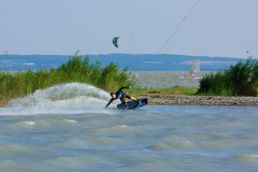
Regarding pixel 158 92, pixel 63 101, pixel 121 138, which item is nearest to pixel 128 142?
pixel 121 138

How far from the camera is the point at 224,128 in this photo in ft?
73.7

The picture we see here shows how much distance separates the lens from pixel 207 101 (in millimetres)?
35875

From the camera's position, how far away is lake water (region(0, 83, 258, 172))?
15.0 meters

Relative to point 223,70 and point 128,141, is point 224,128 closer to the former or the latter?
point 128,141

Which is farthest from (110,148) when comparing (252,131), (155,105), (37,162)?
(155,105)

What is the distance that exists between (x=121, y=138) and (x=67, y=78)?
47.6 feet

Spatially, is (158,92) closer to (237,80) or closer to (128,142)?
(237,80)

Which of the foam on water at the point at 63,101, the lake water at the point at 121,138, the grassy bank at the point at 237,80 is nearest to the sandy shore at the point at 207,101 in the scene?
the grassy bank at the point at 237,80

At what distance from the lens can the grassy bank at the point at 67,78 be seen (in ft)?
98.9

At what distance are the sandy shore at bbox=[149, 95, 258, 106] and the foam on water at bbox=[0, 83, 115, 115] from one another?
3488mm

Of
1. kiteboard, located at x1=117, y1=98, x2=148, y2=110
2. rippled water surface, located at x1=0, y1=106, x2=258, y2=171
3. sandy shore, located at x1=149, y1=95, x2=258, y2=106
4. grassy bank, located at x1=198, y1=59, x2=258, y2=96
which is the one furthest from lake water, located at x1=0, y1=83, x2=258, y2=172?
grassy bank, located at x1=198, y1=59, x2=258, y2=96

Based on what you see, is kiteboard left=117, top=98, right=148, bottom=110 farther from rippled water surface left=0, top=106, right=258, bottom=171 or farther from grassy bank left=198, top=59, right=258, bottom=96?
grassy bank left=198, top=59, right=258, bottom=96

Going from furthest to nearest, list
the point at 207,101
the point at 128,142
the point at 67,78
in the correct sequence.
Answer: the point at 207,101
the point at 67,78
the point at 128,142

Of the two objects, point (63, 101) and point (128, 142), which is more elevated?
point (128, 142)
